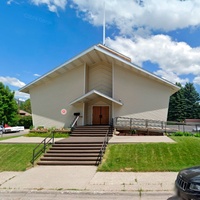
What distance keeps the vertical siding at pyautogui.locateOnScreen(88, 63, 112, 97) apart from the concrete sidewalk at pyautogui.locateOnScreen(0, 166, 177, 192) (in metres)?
11.6

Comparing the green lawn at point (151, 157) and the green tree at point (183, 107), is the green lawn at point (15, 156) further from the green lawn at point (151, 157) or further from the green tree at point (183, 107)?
the green tree at point (183, 107)

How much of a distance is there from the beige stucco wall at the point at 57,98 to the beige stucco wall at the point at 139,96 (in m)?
3.57

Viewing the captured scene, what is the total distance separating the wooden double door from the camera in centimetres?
2002

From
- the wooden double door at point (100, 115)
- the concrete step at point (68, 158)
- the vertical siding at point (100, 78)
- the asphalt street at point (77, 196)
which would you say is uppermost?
the vertical siding at point (100, 78)

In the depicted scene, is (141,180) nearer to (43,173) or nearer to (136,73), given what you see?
(43,173)

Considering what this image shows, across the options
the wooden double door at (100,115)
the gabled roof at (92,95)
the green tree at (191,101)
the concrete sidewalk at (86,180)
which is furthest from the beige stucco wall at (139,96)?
the green tree at (191,101)

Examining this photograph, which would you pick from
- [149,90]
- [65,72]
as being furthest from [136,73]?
[65,72]

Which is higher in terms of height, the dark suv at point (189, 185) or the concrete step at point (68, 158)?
the dark suv at point (189, 185)

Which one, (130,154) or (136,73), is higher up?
(136,73)

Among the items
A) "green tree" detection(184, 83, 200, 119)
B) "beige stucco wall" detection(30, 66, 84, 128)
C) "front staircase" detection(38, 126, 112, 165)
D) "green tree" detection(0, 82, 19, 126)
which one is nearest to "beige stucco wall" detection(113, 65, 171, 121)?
"beige stucco wall" detection(30, 66, 84, 128)

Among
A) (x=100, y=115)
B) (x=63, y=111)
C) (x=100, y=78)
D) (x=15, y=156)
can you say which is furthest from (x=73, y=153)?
(x=100, y=78)

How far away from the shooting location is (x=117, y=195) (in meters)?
6.00

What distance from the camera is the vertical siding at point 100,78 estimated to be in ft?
65.6

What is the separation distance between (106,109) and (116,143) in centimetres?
811
